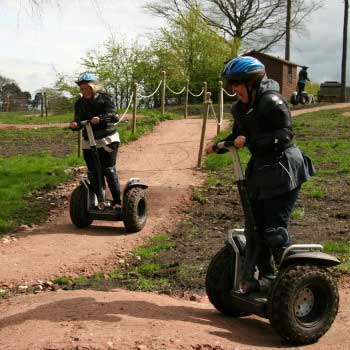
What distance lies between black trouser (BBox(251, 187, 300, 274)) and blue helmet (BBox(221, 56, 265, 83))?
37.4 inches

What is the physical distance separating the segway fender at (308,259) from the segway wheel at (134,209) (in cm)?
398

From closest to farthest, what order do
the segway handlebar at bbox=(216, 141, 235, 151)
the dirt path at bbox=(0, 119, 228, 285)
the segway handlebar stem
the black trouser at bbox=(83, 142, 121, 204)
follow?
the segway handlebar at bbox=(216, 141, 235, 151), the dirt path at bbox=(0, 119, 228, 285), the segway handlebar stem, the black trouser at bbox=(83, 142, 121, 204)

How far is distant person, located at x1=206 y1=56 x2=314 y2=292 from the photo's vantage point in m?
4.73

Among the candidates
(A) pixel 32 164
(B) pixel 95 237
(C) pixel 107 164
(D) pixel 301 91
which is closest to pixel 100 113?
(C) pixel 107 164

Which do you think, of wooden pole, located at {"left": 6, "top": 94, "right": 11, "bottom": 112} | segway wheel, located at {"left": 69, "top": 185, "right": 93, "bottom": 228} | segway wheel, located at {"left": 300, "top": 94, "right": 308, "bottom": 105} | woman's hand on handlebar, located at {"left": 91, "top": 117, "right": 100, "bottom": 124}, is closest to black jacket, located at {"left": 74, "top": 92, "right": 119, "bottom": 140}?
woman's hand on handlebar, located at {"left": 91, "top": 117, "right": 100, "bottom": 124}

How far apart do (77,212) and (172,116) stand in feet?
46.3

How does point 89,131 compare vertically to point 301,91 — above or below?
below

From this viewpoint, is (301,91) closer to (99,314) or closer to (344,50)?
(344,50)

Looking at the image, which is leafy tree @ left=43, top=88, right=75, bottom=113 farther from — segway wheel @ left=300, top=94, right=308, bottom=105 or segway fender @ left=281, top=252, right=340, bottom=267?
segway fender @ left=281, top=252, right=340, bottom=267

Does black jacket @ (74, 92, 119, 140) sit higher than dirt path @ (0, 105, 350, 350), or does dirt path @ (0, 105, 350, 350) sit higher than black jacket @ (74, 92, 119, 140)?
black jacket @ (74, 92, 119, 140)

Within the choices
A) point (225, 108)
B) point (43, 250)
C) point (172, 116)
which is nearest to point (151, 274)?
point (43, 250)

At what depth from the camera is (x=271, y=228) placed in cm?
479

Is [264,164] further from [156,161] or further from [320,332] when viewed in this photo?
[156,161]

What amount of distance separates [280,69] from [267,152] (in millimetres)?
34328
